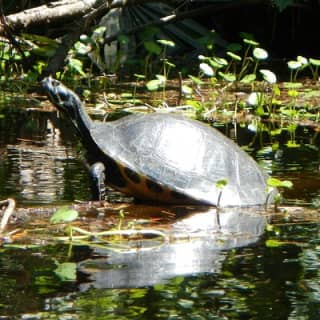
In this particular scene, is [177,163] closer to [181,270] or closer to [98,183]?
[98,183]

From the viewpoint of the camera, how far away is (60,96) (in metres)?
5.94

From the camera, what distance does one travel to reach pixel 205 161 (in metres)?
5.42

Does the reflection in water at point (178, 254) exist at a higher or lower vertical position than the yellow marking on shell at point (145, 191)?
lower

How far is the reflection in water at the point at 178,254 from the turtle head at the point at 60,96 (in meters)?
1.32

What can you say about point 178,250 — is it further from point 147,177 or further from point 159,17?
point 159,17

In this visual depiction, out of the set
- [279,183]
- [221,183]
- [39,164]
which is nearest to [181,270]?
[221,183]

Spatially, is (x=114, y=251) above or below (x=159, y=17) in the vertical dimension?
below

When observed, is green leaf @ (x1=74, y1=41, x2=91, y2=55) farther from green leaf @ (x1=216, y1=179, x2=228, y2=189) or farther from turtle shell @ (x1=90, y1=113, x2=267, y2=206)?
green leaf @ (x1=216, y1=179, x2=228, y2=189)

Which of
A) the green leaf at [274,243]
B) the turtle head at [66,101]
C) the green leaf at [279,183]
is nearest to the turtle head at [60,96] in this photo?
the turtle head at [66,101]

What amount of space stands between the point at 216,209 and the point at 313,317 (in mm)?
1986

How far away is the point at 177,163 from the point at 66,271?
1.77m

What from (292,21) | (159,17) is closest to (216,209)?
(159,17)

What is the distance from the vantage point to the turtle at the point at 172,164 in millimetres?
5285

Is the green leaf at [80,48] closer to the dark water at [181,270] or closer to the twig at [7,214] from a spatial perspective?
the dark water at [181,270]
